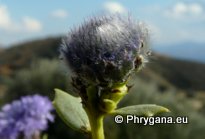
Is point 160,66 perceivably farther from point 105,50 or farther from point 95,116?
point 105,50

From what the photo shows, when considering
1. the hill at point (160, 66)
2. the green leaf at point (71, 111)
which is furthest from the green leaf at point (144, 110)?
the hill at point (160, 66)

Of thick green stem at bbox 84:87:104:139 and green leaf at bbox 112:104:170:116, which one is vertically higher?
green leaf at bbox 112:104:170:116

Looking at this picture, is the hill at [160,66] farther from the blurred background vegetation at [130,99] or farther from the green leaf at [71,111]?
the green leaf at [71,111]

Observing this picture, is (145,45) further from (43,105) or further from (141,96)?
(141,96)

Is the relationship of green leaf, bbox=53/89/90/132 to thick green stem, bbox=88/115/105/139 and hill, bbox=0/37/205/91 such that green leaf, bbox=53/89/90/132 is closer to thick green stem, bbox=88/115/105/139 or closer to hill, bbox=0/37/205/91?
thick green stem, bbox=88/115/105/139

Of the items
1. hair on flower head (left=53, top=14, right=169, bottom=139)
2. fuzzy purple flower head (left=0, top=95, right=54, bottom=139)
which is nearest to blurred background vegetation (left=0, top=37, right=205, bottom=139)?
hair on flower head (left=53, top=14, right=169, bottom=139)

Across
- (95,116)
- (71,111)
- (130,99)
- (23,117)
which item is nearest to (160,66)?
(130,99)
